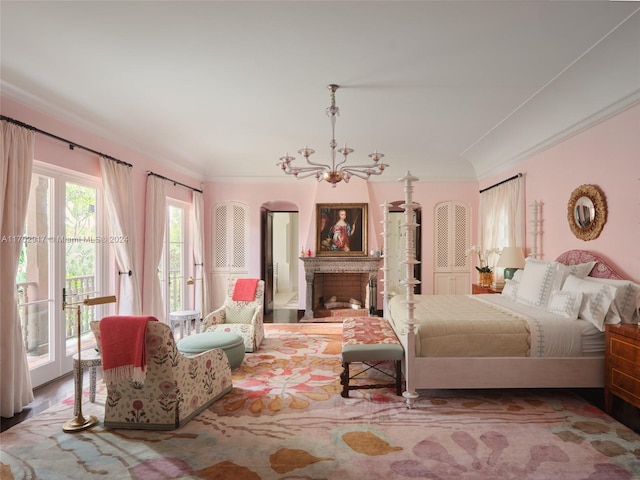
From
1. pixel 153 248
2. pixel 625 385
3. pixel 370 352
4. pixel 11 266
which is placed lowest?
pixel 625 385

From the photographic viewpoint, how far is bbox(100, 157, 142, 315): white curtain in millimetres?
4590

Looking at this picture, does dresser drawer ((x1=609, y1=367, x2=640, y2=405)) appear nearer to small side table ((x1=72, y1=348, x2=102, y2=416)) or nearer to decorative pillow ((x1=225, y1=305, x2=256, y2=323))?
decorative pillow ((x1=225, y1=305, x2=256, y2=323))

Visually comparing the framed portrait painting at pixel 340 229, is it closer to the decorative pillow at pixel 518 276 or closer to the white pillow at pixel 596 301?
the decorative pillow at pixel 518 276

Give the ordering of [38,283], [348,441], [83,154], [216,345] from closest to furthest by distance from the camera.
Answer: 1. [348,441]
2. [38,283]
3. [216,345]
4. [83,154]

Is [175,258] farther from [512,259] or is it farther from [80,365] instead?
[512,259]

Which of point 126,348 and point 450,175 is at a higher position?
point 450,175

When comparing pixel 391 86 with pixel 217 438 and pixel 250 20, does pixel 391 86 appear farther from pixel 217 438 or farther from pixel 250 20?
pixel 217 438

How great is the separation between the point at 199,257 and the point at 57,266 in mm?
3345

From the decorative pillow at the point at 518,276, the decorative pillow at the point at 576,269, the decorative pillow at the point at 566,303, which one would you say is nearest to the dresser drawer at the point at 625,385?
the decorative pillow at the point at 566,303

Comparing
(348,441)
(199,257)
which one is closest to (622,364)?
(348,441)

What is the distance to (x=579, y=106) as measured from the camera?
13.1ft

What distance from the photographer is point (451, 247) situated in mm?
7719

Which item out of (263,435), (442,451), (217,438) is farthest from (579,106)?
(217,438)

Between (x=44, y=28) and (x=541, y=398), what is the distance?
203 inches
